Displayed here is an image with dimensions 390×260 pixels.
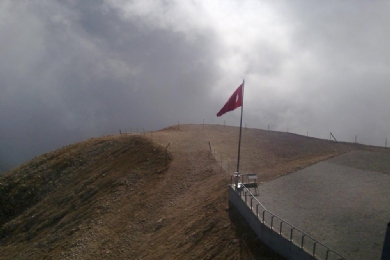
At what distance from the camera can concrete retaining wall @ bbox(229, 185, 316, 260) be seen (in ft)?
32.7

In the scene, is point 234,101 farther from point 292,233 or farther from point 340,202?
point 292,233

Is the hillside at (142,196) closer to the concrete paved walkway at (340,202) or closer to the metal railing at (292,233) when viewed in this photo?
the metal railing at (292,233)

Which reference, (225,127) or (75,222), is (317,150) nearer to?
(225,127)

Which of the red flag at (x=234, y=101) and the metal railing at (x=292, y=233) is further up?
the red flag at (x=234, y=101)

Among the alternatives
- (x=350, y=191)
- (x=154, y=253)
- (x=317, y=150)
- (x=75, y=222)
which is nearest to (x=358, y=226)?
(x=350, y=191)

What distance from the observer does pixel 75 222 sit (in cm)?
2178

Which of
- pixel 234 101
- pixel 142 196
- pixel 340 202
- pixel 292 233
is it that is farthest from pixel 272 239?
pixel 142 196

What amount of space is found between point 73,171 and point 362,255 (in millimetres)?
25250

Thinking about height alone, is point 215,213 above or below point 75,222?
above

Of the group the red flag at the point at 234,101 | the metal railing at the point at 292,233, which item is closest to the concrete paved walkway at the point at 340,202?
the metal railing at the point at 292,233

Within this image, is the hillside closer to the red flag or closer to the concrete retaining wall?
the concrete retaining wall

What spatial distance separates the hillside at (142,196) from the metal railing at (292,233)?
913 millimetres

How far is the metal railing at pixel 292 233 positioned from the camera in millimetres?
9461

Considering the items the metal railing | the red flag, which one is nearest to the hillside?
the metal railing
